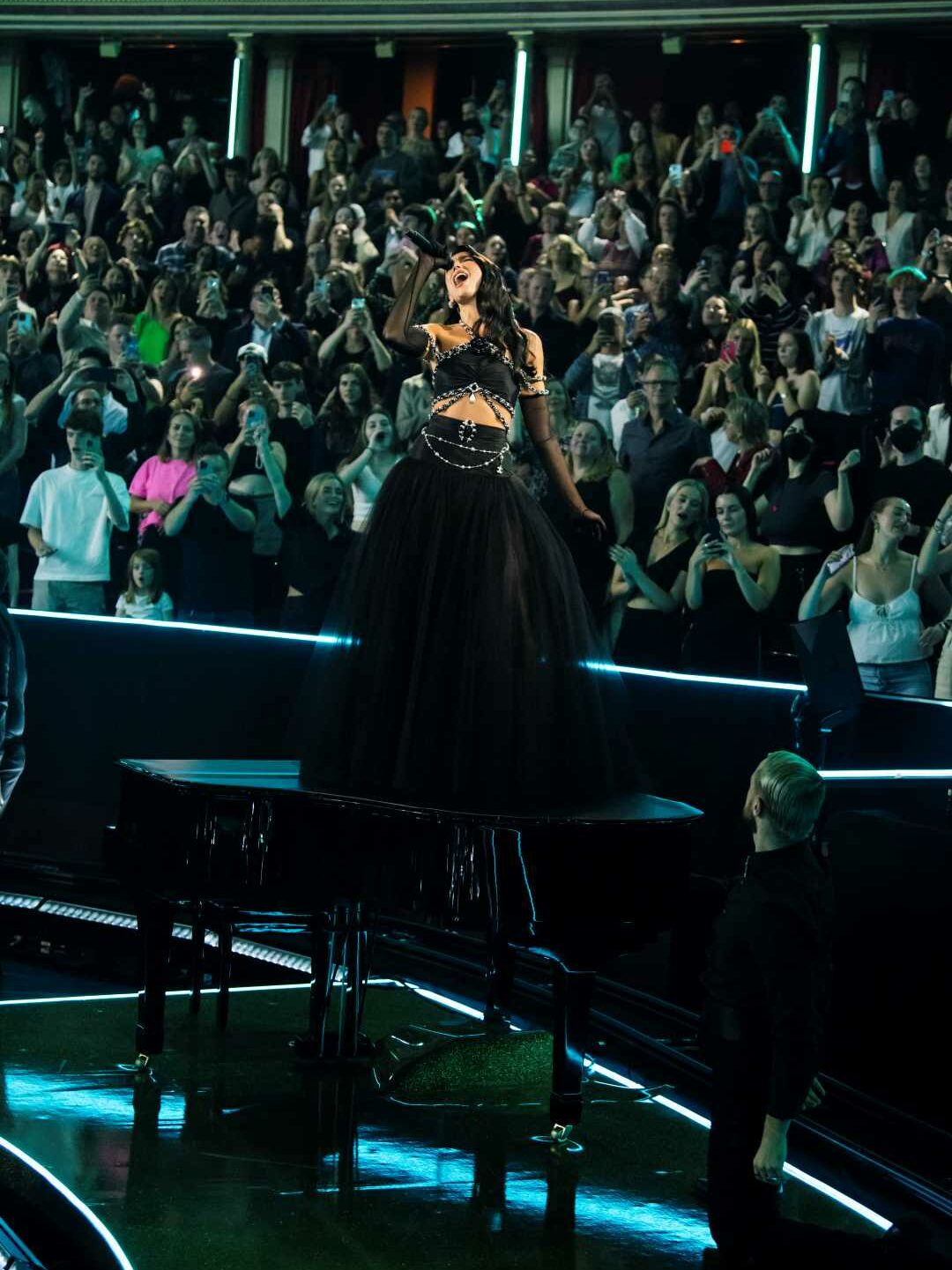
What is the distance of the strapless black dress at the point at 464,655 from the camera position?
162 inches

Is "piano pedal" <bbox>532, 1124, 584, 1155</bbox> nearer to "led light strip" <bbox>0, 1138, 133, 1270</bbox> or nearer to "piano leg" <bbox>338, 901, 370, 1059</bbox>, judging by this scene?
"piano leg" <bbox>338, 901, 370, 1059</bbox>

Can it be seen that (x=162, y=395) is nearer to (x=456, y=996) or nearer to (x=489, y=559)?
(x=456, y=996)

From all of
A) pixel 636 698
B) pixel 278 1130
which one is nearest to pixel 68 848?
pixel 636 698

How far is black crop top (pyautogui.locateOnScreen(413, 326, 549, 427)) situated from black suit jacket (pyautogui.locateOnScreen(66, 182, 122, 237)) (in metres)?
8.09

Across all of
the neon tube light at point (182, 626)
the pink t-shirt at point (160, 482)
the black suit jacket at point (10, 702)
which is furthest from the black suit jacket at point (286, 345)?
the black suit jacket at point (10, 702)

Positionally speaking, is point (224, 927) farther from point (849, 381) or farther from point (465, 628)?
point (849, 381)

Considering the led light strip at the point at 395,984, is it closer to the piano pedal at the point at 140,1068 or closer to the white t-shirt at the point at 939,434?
the piano pedal at the point at 140,1068

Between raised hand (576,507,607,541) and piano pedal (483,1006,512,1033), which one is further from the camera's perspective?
piano pedal (483,1006,512,1033)

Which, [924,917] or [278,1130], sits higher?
[924,917]

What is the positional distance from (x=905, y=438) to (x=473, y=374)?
310 centimetres

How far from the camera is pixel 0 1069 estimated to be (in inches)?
182

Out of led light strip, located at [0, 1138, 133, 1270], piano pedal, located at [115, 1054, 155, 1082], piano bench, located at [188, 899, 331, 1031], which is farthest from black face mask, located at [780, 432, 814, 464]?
led light strip, located at [0, 1138, 133, 1270]

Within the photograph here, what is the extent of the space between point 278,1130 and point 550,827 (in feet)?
3.52

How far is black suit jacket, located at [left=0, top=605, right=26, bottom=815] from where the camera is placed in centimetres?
541
